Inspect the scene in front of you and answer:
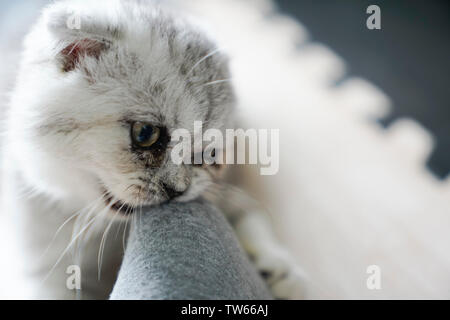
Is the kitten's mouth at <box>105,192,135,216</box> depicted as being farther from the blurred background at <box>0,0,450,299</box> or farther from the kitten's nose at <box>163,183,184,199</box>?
the blurred background at <box>0,0,450,299</box>

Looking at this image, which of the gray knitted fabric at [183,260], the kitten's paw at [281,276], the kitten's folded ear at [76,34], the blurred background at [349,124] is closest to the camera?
the gray knitted fabric at [183,260]

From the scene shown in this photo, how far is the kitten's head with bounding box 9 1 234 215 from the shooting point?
2.26 ft

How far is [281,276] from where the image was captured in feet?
3.05

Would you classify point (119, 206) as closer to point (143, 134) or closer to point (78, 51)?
point (143, 134)

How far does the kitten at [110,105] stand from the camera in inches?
27.2

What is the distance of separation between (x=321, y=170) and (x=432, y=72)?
723mm

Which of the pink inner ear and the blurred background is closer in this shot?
the pink inner ear

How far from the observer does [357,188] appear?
4.88ft

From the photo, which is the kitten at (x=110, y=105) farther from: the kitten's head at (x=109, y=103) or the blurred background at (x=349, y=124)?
the blurred background at (x=349, y=124)

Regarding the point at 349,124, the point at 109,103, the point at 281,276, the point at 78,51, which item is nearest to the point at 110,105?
the point at 109,103

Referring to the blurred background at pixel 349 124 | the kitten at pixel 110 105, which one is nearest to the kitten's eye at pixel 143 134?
the kitten at pixel 110 105

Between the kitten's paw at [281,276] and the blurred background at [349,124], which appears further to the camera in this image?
the blurred background at [349,124]

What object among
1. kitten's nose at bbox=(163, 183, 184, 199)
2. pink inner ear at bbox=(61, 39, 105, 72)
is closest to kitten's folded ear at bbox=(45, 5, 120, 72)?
pink inner ear at bbox=(61, 39, 105, 72)
